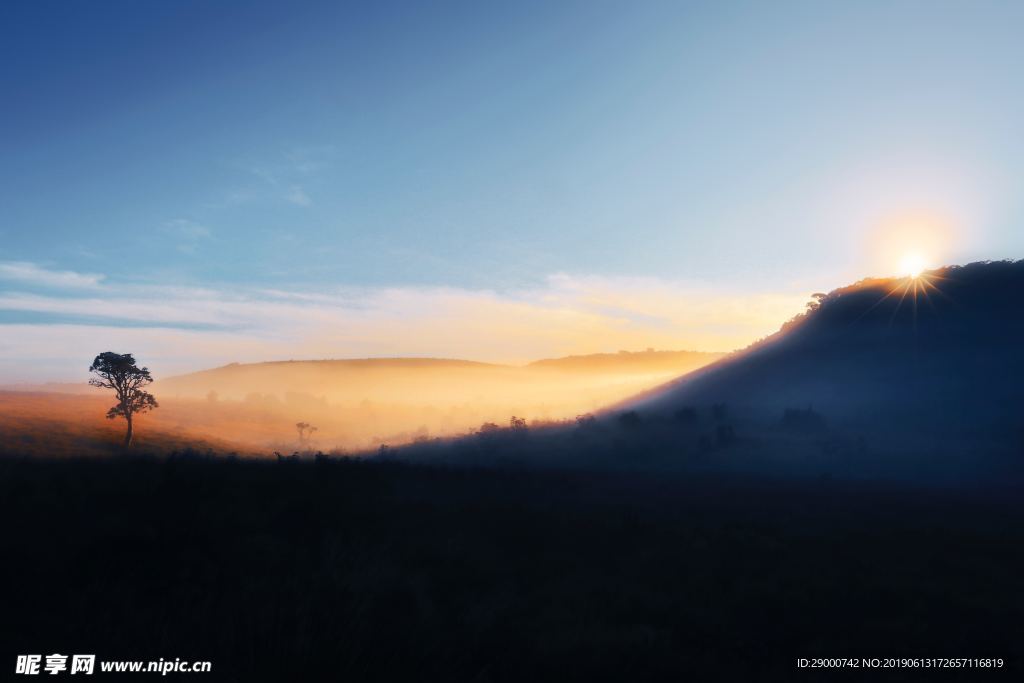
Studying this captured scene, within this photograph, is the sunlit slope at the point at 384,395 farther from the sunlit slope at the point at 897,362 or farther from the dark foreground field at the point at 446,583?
the dark foreground field at the point at 446,583

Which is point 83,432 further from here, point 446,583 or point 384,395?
point 384,395

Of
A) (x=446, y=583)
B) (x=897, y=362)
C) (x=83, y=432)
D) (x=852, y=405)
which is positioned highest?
(x=897, y=362)

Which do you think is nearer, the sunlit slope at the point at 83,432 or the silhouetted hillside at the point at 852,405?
the silhouetted hillside at the point at 852,405

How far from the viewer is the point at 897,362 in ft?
192

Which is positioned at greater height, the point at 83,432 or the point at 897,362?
the point at 897,362

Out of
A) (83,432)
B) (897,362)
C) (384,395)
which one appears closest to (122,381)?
(83,432)

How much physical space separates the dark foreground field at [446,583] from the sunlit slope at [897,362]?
40717 mm

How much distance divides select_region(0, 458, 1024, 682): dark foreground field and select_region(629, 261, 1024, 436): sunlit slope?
4072cm

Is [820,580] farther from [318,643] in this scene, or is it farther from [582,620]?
[318,643]

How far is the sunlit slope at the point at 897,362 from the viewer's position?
165 feet

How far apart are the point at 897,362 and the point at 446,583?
64.3 m

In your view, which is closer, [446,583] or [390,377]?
[446,583]

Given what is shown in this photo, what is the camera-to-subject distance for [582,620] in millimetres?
7484

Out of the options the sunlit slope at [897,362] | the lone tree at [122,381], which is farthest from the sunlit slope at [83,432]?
the sunlit slope at [897,362]
